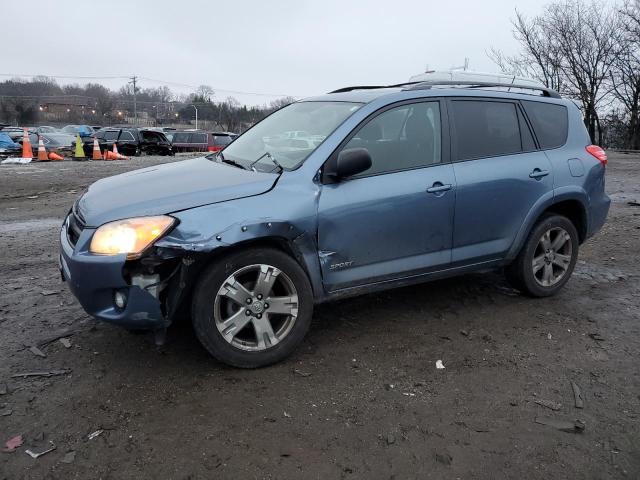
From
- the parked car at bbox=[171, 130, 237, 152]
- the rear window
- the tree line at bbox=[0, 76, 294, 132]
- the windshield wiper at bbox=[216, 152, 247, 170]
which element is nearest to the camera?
the windshield wiper at bbox=[216, 152, 247, 170]

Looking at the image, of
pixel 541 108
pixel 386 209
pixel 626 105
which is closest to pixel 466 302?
pixel 386 209

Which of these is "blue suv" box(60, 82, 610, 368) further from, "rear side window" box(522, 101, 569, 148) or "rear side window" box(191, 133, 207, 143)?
"rear side window" box(191, 133, 207, 143)

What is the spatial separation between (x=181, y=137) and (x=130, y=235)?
24090 mm

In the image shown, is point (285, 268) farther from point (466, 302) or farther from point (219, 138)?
point (219, 138)

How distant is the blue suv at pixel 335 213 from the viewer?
300 centimetres

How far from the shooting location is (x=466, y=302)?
447 cm

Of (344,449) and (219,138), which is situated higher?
(219,138)

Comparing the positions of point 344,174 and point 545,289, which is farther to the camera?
point 545,289

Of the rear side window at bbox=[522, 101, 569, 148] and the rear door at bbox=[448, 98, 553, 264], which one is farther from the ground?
the rear side window at bbox=[522, 101, 569, 148]

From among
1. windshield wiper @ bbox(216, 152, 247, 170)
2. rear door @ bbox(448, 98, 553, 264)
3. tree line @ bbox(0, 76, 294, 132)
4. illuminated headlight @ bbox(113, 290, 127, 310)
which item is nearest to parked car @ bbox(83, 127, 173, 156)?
windshield wiper @ bbox(216, 152, 247, 170)

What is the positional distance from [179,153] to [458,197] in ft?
76.1

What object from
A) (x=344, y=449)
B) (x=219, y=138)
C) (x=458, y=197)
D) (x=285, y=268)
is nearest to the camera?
(x=344, y=449)

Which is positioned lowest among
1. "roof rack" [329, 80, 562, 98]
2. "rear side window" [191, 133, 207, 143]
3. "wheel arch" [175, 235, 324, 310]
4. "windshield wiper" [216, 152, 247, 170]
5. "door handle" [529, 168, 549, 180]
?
"wheel arch" [175, 235, 324, 310]

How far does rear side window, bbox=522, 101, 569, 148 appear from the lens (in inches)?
175
